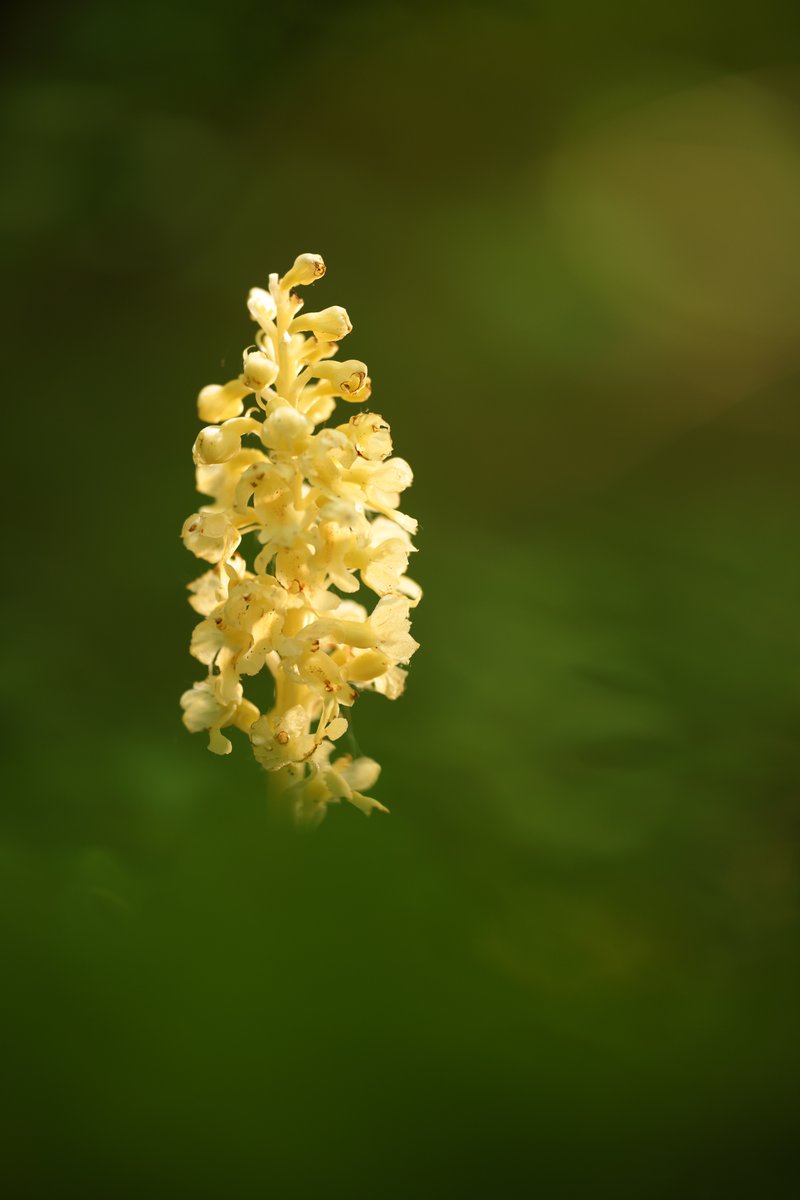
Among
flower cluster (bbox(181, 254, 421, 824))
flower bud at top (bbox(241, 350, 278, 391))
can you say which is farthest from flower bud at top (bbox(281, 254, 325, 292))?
flower bud at top (bbox(241, 350, 278, 391))

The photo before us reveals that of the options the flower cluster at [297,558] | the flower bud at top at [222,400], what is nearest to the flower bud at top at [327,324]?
the flower cluster at [297,558]

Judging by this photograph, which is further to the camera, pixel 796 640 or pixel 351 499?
pixel 796 640

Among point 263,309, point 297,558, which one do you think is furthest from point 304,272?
point 297,558

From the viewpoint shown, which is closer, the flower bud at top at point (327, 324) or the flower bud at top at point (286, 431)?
the flower bud at top at point (286, 431)

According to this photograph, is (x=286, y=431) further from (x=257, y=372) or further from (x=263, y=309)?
(x=263, y=309)

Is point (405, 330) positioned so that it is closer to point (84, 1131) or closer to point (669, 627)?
point (669, 627)

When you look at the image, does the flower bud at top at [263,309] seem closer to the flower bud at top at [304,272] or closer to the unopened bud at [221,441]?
the flower bud at top at [304,272]

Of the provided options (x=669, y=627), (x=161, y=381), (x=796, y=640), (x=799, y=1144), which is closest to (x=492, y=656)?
(x=669, y=627)
